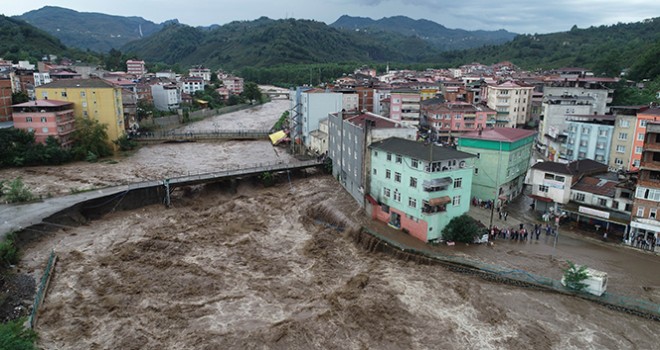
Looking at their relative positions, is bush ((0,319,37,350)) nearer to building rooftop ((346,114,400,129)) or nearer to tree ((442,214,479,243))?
tree ((442,214,479,243))

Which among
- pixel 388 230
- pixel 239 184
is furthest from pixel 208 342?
pixel 239 184

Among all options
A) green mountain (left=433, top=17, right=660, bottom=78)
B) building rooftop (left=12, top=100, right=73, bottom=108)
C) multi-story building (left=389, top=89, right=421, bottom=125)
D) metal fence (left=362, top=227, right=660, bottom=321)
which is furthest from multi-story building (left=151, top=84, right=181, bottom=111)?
green mountain (left=433, top=17, right=660, bottom=78)

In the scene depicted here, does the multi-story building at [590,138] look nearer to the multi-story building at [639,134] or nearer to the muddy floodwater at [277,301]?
the multi-story building at [639,134]

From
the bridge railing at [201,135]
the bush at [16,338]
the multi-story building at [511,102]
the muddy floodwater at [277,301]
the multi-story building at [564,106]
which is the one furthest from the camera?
the multi-story building at [511,102]

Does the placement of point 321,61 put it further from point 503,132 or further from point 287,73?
point 503,132

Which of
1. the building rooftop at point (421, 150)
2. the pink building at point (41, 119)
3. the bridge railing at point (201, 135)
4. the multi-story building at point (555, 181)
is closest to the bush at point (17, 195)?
the pink building at point (41, 119)

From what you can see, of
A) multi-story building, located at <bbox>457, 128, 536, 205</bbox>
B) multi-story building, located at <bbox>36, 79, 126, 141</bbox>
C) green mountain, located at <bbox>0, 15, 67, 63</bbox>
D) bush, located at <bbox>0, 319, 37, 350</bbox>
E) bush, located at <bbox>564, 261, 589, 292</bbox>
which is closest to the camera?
bush, located at <bbox>0, 319, 37, 350</bbox>

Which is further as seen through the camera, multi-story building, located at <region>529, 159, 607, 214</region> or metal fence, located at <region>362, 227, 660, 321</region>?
multi-story building, located at <region>529, 159, 607, 214</region>
